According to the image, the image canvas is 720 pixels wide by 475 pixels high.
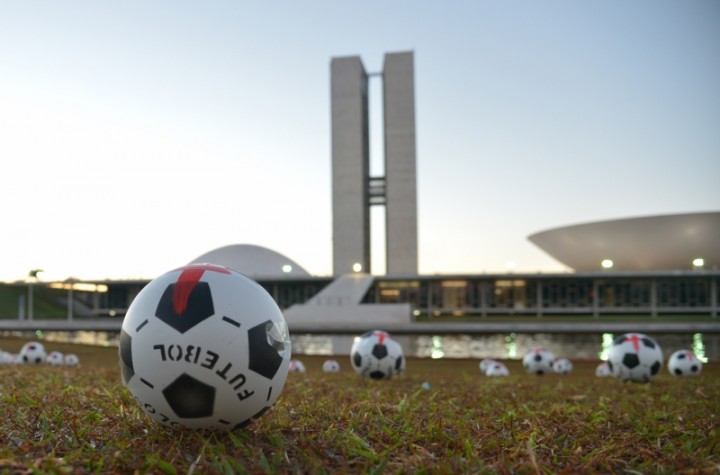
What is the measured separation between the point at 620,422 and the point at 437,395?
356 centimetres

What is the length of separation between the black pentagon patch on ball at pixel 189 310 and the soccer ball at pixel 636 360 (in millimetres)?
→ 11928

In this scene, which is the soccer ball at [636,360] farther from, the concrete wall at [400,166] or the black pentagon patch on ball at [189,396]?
the concrete wall at [400,166]

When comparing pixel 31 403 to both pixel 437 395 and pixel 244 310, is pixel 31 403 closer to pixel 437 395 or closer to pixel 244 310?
pixel 244 310

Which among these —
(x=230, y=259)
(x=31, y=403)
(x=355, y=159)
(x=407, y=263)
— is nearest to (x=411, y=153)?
(x=355, y=159)

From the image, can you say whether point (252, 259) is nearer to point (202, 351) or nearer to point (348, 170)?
point (348, 170)

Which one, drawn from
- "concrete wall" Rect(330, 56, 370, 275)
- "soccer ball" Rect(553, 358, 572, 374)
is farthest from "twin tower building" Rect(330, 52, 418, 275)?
"soccer ball" Rect(553, 358, 572, 374)

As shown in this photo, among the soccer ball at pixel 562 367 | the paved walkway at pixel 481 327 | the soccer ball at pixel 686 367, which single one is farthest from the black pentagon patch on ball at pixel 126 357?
the paved walkway at pixel 481 327

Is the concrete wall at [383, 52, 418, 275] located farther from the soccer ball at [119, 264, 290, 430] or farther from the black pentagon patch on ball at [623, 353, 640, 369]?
the soccer ball at [119, 264, 290, 430]

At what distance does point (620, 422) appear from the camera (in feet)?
20.8

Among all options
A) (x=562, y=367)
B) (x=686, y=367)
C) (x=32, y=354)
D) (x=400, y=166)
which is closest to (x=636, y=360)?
(x=686, y=367)

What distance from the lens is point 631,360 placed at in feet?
44.1

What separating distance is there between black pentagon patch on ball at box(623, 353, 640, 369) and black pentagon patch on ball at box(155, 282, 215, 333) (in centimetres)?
1191

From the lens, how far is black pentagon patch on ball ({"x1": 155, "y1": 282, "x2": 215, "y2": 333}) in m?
4.07

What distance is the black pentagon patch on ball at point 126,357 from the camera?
4.27 meters
